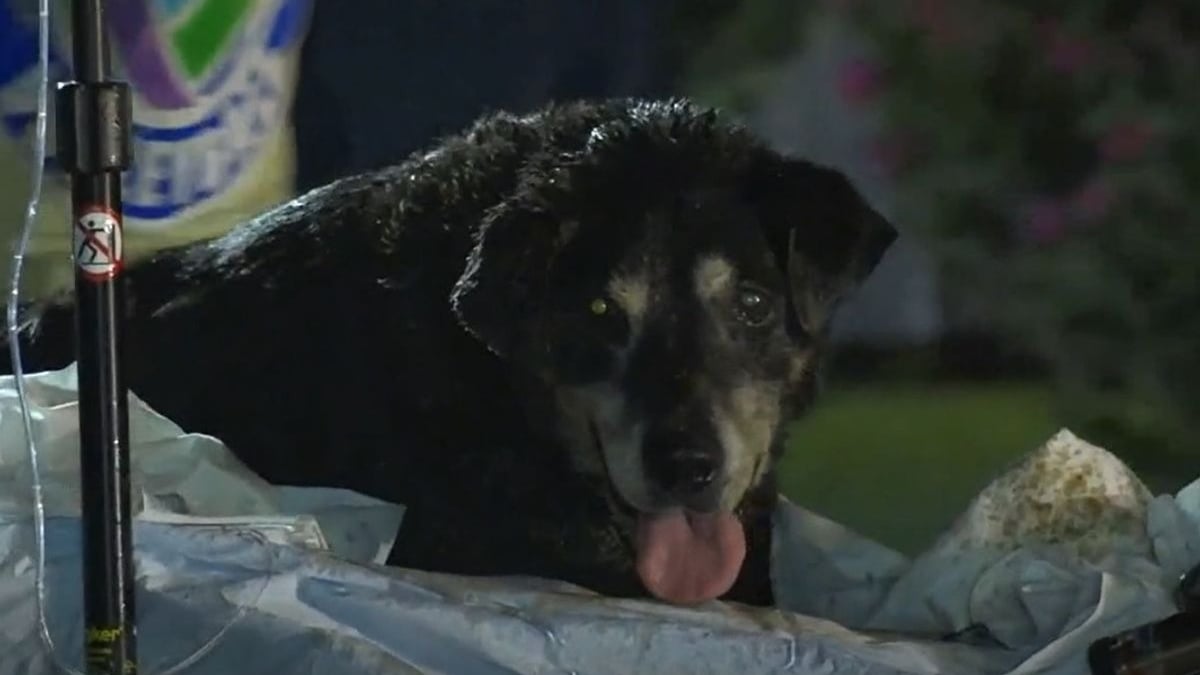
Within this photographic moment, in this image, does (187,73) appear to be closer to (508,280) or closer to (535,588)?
(508,280)

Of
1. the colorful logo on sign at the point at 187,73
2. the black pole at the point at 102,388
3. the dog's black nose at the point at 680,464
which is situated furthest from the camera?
the colorful logo on sign at the point at 187,73

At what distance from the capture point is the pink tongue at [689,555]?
1103 mm

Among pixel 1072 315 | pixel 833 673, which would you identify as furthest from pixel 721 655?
pixel 1072 315

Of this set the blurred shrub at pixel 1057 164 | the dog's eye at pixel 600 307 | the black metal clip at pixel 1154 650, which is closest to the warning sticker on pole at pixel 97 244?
the dog's eye at pixel 600 307

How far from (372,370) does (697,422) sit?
0.27 metres

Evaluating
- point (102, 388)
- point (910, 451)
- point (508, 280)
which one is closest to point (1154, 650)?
point (910, 451)

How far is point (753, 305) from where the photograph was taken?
1.11 m

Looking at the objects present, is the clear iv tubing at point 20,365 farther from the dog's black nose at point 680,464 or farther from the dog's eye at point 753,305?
the dog's eye at point 753,305

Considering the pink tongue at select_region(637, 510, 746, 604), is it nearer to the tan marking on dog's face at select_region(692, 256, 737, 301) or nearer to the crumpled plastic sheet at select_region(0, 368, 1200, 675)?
the crumpled plastic sheet at select_region(0, 368, 1200, 675)

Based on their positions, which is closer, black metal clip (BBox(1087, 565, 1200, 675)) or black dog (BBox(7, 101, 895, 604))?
black metal clip (BBox(1087, 565, 1200, 675))

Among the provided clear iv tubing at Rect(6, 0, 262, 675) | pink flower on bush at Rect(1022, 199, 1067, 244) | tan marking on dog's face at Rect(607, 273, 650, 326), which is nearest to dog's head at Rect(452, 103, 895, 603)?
tan marking on dog's face at Rect(607, 273, 650, 326)

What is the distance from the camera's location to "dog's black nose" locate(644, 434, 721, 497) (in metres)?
1.04

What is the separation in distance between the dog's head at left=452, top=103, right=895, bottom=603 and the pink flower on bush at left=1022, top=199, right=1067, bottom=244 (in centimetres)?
14

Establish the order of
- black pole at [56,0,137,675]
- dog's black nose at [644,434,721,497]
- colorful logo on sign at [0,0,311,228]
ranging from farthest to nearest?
colorful logo on sign at [0,0,311,228], dog's black nose at [644,434,721,497], black pole at [56,0,137,675]
